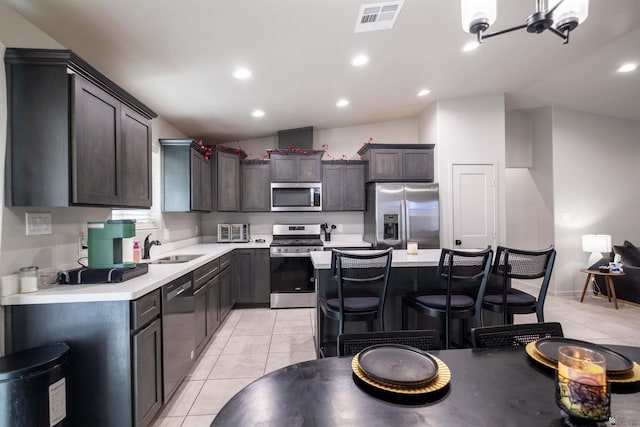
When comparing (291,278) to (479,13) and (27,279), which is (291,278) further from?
(479,13)

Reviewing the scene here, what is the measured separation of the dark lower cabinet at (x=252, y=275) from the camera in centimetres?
418

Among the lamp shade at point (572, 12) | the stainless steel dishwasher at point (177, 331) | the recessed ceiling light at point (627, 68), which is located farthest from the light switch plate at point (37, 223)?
the recessed ceiling light at point (627, 68)

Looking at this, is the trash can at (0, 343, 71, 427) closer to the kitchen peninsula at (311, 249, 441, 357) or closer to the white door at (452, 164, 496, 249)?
the kitchen peninsula at (311, 249, 441, 357)

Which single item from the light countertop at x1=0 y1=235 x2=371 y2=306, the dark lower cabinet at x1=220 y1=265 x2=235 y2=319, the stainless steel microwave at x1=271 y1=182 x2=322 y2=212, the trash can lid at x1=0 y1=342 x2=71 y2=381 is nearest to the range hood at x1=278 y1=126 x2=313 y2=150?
the stainless steel microwave at x1=271 y1=182 x2=322 y2=212

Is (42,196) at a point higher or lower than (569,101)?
lower

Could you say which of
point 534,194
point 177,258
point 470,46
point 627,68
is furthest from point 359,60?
point 534,194

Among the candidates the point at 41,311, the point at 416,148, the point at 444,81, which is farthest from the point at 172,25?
the point at 416,148

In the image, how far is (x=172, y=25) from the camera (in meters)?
1.95

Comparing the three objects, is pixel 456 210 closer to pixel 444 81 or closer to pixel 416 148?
pixel 416 148

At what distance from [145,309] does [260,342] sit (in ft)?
5.43

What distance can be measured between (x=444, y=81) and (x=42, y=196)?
4.02 metres

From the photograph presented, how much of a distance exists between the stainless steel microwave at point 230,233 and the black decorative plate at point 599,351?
4080 mm

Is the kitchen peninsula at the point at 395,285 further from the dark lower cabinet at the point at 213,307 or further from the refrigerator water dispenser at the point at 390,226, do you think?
the refrigerator water dispenser at the point at 390,226

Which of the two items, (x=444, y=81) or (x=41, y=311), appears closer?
(x=41, y=311)
